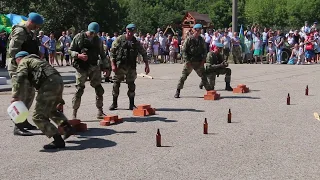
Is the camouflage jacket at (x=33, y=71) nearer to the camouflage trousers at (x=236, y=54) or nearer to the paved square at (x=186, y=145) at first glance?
the paved square at (x=186, y=145)

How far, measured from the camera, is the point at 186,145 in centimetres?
848

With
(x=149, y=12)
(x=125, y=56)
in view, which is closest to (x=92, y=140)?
(x=125, y=56)

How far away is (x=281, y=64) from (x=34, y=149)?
1940cm

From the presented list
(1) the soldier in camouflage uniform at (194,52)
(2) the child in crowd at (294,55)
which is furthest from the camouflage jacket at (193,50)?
(2) the child in crowd at (294,55)

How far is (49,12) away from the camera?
52.9 metres

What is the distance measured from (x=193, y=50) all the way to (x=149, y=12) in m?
64.9

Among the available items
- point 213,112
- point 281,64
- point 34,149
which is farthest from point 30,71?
point 281,64

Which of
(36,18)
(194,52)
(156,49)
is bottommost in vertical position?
(194,52)

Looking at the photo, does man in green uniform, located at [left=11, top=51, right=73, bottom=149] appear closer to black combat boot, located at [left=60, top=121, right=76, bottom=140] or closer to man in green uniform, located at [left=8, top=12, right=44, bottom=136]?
black combat boot, located at [left=60, top=121, right=76, bottom=140]

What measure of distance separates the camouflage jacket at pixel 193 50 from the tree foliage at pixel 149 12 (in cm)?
3429

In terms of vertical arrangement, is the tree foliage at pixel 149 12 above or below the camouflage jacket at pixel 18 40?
above

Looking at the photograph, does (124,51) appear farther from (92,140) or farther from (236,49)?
(236,49)

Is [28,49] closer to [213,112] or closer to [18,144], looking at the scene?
[18,144]

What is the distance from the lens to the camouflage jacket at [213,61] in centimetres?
1510
